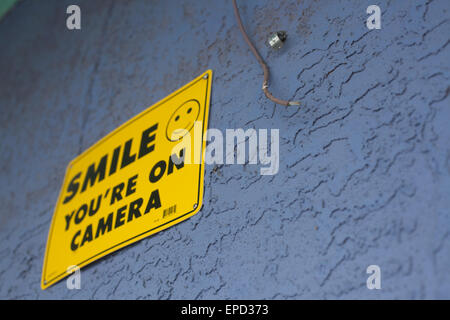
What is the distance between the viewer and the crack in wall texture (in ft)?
2.72

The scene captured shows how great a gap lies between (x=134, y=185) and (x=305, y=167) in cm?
55

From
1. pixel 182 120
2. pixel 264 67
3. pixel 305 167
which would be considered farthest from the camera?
pixel 182 120

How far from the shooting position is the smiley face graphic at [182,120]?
1.27 m

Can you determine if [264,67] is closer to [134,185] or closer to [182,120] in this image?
[182,120]

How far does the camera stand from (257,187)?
3.48 feet

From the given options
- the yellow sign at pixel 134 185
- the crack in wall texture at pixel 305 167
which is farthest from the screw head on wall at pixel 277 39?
the yellow sign at pixel 134 185

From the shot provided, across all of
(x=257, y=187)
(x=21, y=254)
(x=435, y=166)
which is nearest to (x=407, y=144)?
(x=435, y=166)

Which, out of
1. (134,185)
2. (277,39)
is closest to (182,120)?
(134,185)

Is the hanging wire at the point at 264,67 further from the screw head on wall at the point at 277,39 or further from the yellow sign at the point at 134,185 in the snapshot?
the yellow sign at the point at 134,185

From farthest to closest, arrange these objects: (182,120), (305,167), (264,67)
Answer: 1. (182,120)
2. (264,67)
3. (305,167)

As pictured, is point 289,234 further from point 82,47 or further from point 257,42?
point 82,47

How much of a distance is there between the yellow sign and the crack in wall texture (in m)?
0.04

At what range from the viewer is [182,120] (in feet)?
4.26

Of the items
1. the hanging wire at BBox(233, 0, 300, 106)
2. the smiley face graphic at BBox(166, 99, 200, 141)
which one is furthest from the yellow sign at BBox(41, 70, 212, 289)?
the hanging wire at BBox(233, 0, 300, 106)
